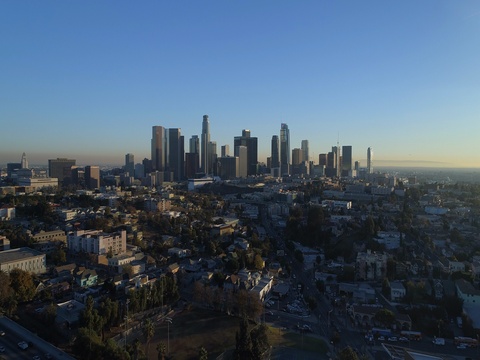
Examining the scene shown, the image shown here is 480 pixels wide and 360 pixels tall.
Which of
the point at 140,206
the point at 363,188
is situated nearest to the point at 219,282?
the point at 140,206

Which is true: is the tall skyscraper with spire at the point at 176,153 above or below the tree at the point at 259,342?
above

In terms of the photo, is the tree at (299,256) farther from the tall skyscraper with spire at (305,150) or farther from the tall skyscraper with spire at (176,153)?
the tall skyscraper with spire at (305,150)

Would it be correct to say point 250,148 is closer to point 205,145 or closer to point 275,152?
point 275,152

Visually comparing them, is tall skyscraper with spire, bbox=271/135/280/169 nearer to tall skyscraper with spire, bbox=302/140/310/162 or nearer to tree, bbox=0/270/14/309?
tall skyscraper with spire, bbox=302/140/310/162

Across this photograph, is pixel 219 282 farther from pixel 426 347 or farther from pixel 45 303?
pixel 426 347

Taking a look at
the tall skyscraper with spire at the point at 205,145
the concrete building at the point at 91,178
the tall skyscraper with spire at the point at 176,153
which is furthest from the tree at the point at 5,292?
the tall skyscraper with spire at the point at 205,145

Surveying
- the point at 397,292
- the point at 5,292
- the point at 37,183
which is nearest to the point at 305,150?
the point at 37,183
